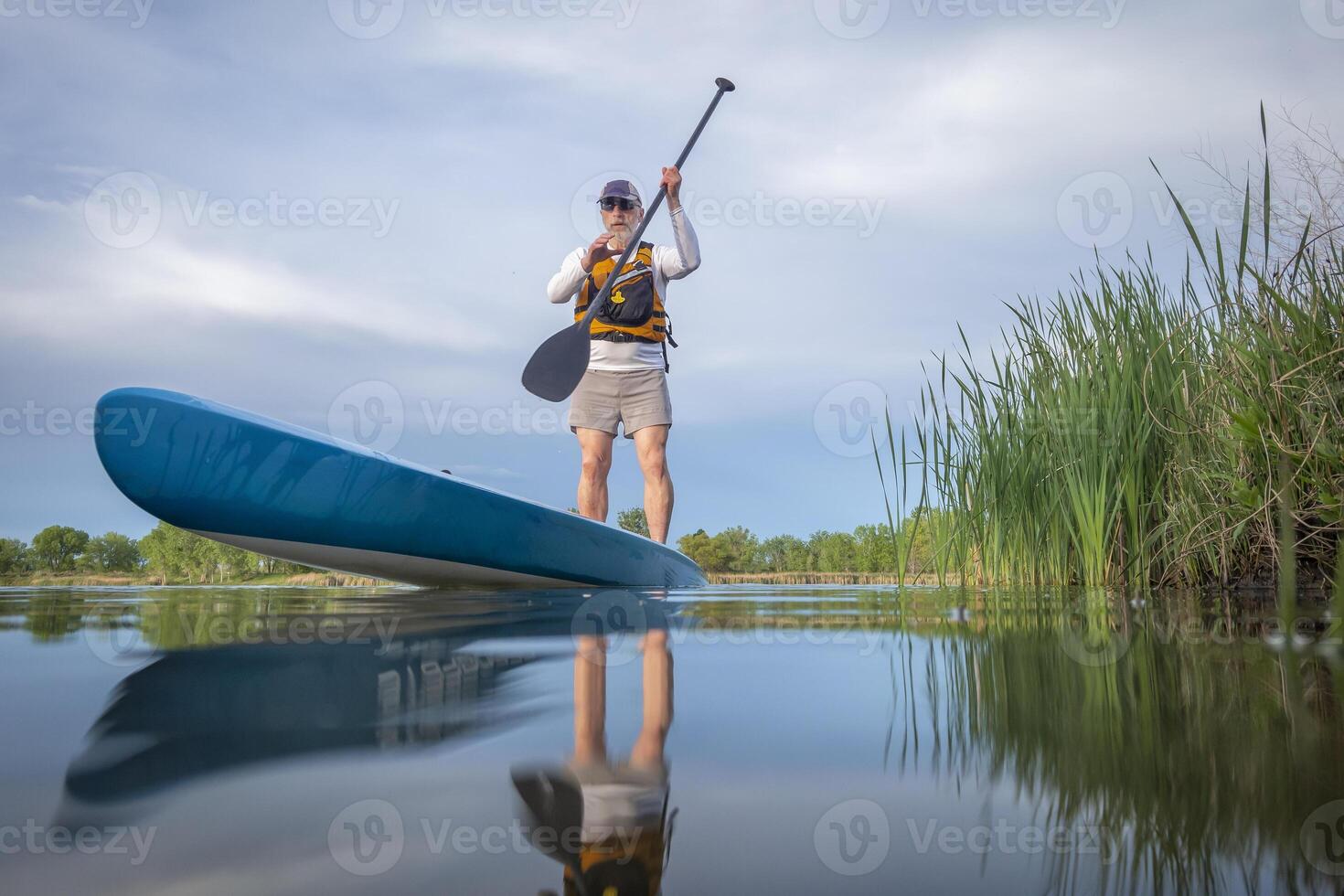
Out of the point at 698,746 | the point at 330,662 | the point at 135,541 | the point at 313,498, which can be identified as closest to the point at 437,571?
the point at 313,498

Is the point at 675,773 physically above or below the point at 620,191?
below


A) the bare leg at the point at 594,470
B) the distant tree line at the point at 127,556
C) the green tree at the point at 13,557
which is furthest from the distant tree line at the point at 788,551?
the bare leg at the point at 594,470

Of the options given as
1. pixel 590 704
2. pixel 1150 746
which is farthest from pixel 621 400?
pixel 1150 746

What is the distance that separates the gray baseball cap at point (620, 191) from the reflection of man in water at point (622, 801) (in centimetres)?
397

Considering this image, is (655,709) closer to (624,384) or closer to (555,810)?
(555,810)

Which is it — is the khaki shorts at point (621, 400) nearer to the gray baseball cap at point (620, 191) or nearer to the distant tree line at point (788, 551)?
the gray baseball cap at point (620, 191)

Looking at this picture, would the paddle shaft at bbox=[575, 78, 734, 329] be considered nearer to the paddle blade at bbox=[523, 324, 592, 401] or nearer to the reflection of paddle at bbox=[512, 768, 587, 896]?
the paddle blade at bbox=[523, 324, 592, 401]

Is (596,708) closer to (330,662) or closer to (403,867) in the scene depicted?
(403,867)

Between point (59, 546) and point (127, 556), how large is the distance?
87.4 inches

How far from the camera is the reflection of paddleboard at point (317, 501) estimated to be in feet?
8.56

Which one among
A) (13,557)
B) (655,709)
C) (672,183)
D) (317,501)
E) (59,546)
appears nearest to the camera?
(655,709)

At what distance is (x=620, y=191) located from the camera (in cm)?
445

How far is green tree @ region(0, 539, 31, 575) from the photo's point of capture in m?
21.0

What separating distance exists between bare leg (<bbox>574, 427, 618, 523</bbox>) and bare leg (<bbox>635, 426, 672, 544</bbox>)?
0.28 feet
